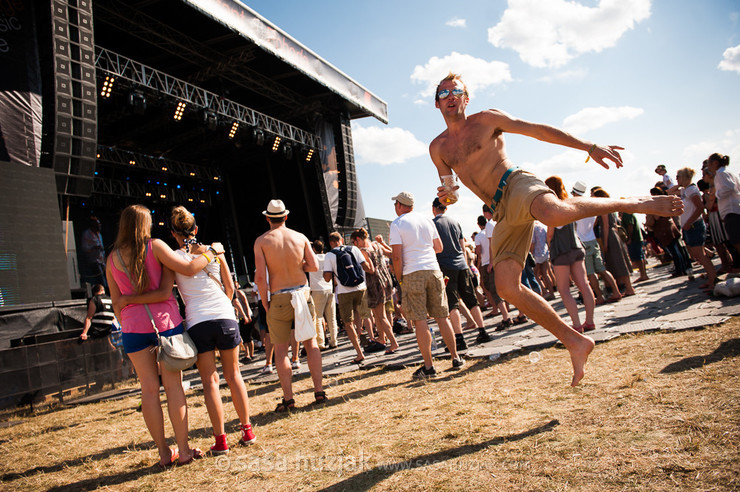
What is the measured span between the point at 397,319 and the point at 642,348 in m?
6.44

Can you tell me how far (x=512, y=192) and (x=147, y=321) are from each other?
2494mm

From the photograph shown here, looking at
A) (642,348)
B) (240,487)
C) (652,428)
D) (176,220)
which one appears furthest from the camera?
(642,348)

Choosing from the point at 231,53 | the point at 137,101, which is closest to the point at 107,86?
the point at 137,101

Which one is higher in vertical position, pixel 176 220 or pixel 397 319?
pixel 176 220

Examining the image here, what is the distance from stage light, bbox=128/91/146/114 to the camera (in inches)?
449

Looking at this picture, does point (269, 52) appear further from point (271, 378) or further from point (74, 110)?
point (271, 378)

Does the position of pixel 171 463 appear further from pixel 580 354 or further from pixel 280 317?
pixel 580 354

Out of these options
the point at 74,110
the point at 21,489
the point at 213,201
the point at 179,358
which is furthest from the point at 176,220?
the point at 213,201

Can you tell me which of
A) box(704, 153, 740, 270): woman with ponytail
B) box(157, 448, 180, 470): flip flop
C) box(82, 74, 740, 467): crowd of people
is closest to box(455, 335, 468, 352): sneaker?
box(82, 74, 740, 467): crowd of people

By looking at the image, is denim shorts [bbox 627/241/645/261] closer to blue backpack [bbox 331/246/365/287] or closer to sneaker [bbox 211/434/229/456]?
blue backpack [bbox 331/246/365/287]

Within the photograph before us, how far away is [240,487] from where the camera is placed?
8.06 ft

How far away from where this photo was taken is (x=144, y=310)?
9.95ft

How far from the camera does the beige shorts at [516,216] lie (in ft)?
8.91

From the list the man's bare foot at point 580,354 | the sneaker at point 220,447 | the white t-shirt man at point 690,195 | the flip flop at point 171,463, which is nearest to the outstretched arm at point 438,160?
the man's bare foot at point 580,354
